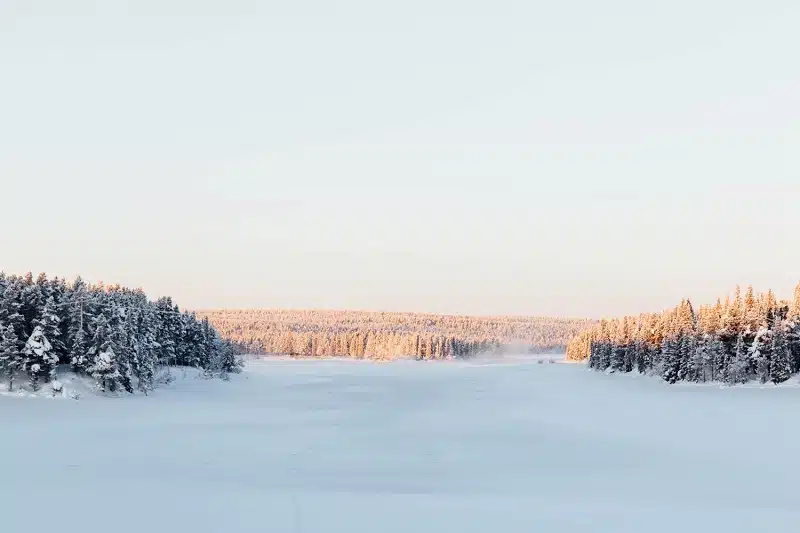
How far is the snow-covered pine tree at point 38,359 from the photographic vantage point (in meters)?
52.9

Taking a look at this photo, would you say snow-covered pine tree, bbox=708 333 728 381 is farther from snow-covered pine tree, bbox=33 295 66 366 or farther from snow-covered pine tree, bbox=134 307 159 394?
snow-covered pine tree, bbox=33 295 66 366

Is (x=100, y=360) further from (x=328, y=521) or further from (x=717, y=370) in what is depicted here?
(x=717, y=370)

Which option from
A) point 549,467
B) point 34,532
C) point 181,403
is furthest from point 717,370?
point 34,532

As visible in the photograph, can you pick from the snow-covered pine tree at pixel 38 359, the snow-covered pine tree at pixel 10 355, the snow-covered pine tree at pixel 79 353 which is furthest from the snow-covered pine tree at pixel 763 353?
the snow-covered pine tree at pixel 10 355

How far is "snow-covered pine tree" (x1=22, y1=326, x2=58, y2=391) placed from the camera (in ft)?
174

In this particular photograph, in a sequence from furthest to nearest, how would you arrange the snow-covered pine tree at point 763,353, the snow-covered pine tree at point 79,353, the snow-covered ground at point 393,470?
the snow-covered pine tree at point 763,353 < the snow-covered pine tree at point 79,353 < the snow-covered ground at point 393,470

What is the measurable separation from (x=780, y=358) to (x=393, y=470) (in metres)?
69.3

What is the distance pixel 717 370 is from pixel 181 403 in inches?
2499

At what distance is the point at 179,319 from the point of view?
318ft

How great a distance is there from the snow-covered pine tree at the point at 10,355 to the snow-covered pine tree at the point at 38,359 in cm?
60

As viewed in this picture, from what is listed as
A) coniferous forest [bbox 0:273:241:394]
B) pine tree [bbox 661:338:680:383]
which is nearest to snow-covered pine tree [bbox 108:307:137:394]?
coniferous forest [bbox 0:273:241:394]

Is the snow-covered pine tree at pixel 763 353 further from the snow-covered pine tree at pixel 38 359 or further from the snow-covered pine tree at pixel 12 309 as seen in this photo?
the snow-covered pine tree at pixel 12 309

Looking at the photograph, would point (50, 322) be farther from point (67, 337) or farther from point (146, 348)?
point (146, 348)

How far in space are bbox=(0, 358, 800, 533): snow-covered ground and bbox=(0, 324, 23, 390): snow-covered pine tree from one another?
544 centimetres
